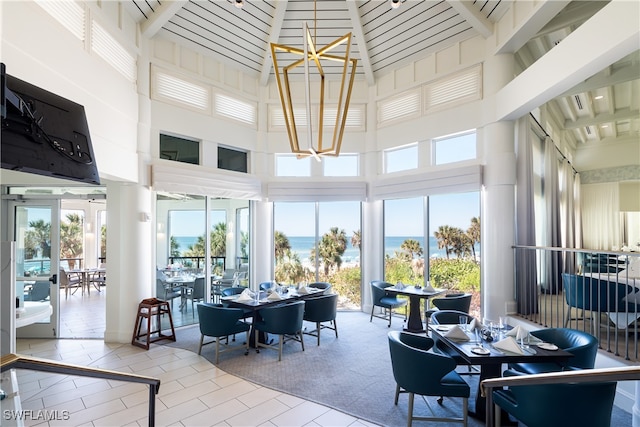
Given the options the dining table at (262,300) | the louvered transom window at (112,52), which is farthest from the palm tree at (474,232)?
the louvered transom window at (112,52)

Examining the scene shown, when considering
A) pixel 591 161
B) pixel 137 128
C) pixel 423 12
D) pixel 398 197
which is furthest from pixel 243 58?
pixel 591 161

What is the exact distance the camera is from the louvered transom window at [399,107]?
7.04m

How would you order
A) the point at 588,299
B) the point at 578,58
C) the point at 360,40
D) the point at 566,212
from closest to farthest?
the point at 578,58
the point at 588,299
the point at 360,40
the point at 566,212

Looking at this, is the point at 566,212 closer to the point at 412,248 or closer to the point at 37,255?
the point at 412,248

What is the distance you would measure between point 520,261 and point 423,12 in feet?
15.9

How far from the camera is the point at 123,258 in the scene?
18.3 feet

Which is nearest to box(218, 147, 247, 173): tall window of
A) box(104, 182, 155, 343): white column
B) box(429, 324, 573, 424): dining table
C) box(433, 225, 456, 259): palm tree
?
box(104, 182, 155, 343): white column

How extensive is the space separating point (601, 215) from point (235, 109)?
483 inches

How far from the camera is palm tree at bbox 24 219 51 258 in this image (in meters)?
5.75

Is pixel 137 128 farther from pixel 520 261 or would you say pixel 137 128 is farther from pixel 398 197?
pixel 520 261

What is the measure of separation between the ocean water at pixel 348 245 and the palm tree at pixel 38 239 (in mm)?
2070

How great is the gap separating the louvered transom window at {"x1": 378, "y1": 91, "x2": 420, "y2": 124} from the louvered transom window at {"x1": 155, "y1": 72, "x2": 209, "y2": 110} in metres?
3.87

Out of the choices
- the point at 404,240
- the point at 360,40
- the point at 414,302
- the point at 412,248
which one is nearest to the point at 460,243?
the point at 412,248

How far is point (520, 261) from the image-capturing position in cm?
557
